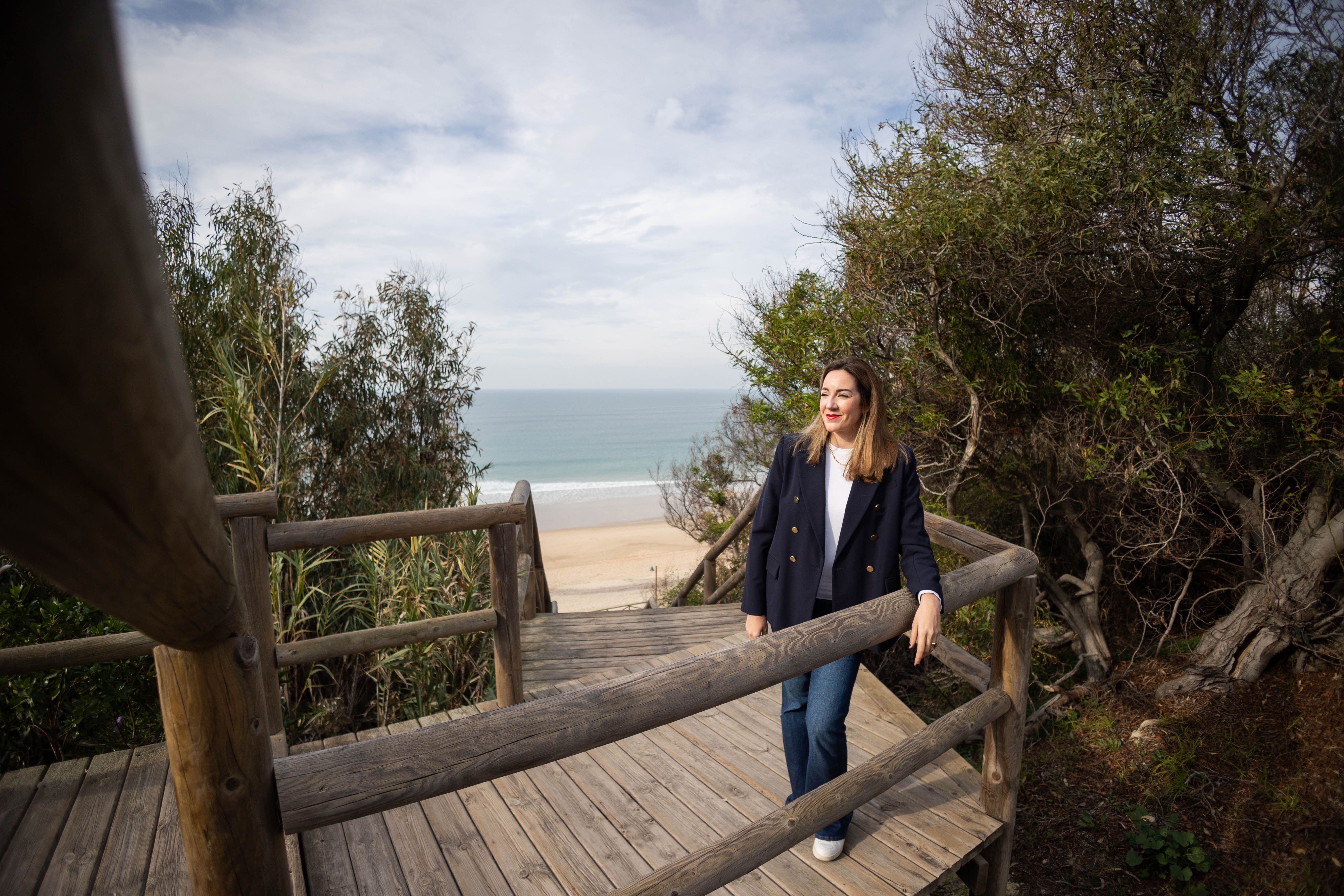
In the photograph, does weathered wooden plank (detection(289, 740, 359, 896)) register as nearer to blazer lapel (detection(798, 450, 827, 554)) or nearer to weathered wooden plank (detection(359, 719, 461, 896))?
weathered wooden plank (detection(359, 719, 461, 896))

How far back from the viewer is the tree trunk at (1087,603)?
5.01 m

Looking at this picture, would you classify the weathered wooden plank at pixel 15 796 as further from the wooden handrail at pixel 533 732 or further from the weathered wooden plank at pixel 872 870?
the weathered wooden plank at pixel 872 870

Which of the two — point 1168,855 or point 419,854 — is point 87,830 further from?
point 1168,855

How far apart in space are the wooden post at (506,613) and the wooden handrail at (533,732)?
1.71 metres

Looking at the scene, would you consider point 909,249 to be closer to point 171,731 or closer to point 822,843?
point 822,843

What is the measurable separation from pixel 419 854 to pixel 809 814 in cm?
131

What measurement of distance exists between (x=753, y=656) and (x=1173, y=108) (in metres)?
4.30

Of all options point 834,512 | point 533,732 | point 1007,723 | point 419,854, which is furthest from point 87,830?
point 1007,723

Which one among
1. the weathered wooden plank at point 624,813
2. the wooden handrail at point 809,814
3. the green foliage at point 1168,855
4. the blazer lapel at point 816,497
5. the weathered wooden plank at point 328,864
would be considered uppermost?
the blazer lapel at point 816,497

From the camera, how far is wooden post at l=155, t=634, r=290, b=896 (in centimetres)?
99

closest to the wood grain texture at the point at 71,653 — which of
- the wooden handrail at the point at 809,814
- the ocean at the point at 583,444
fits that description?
the wooden handrail at the point at 809,814

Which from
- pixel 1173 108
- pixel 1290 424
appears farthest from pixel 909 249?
pixel 1290 424

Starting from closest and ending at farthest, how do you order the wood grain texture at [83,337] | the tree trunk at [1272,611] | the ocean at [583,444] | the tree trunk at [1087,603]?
the wood grain texture at [83,337] → the tree trunk at [1272,611] → the tree trunk at [1087,603] → the ocean at [583,444]

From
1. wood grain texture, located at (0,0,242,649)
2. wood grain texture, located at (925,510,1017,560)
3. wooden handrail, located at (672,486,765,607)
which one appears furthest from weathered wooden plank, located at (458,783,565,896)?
wooden handrail, located at (672,486,765,607)
